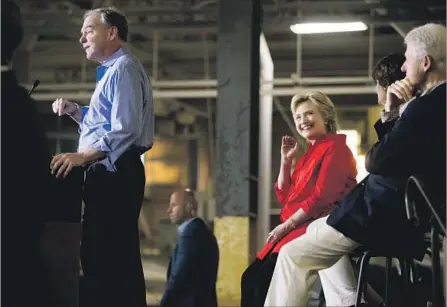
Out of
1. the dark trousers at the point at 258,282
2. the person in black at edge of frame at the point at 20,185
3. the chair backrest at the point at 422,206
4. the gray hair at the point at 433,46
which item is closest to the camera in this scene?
the chair backrest at the point at 422,206

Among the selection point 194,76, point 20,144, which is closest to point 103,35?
point 20,144

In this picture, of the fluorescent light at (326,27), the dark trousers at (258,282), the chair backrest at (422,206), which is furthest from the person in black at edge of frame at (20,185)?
the fluorescent light at (326,27)

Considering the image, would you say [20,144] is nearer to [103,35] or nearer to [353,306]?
[103,35]

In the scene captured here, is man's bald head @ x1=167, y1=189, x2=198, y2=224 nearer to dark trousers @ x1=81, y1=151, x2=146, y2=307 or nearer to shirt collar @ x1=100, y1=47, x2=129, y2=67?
dark trousers @ x1=81, y1=151, x2=146, y2=307

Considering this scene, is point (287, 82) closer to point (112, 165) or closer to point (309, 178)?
point (309, 178)

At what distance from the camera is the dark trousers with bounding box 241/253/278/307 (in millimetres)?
2322

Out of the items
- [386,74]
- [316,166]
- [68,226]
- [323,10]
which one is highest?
[323,10]

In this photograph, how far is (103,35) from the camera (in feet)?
7.24

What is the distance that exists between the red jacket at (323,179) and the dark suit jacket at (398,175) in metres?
0.24

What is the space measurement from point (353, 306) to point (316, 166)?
40 cm

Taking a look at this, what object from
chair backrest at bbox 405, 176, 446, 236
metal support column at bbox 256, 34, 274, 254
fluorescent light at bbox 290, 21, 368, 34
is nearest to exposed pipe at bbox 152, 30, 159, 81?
fluorescent light at bbox 290, 21, 368, 34

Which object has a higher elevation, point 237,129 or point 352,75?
point 352,75

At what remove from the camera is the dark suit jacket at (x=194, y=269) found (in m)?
2.83

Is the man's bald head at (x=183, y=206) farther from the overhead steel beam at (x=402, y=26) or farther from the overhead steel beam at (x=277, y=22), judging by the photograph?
the overhead steel beam at (x=402, y=26)
